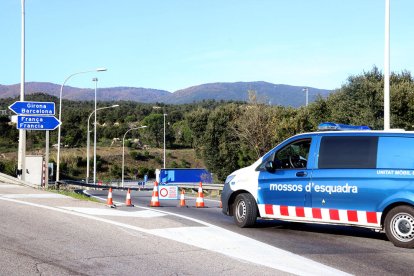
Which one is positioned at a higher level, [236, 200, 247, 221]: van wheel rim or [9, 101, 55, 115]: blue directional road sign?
[9, 101, 55, 115]: blue directional road sign

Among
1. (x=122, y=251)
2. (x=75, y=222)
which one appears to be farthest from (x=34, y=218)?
(x=122, y=251)

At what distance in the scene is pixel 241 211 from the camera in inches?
464

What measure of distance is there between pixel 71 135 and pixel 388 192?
81361 mm

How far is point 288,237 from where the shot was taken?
10680mm

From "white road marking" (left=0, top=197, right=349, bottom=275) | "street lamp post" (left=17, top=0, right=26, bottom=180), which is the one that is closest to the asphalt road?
"white road marking" (left=0, top=197, right=349, bottom=275)

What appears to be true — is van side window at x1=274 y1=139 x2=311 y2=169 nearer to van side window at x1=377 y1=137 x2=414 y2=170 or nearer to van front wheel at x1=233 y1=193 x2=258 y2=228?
van front wheel at x1=233 y1=193 x2=258 y2=228

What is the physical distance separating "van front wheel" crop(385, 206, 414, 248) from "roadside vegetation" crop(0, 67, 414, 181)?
70.1ft

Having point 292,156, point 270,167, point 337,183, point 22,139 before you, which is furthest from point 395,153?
point 22,139

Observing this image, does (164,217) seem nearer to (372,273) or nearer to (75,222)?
(75,222)

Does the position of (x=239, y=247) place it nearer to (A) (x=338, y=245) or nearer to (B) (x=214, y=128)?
(A) (x=338, y=245)

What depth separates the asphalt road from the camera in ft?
26.8

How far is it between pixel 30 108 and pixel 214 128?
32.6 meters

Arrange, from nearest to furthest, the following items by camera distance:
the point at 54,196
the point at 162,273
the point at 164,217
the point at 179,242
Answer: the point at 162,273, the point at 179,242, the point at 164,217, the point at 54,196

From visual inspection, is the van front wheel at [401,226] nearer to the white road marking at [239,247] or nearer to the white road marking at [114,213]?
the white road marking at [239,247]
